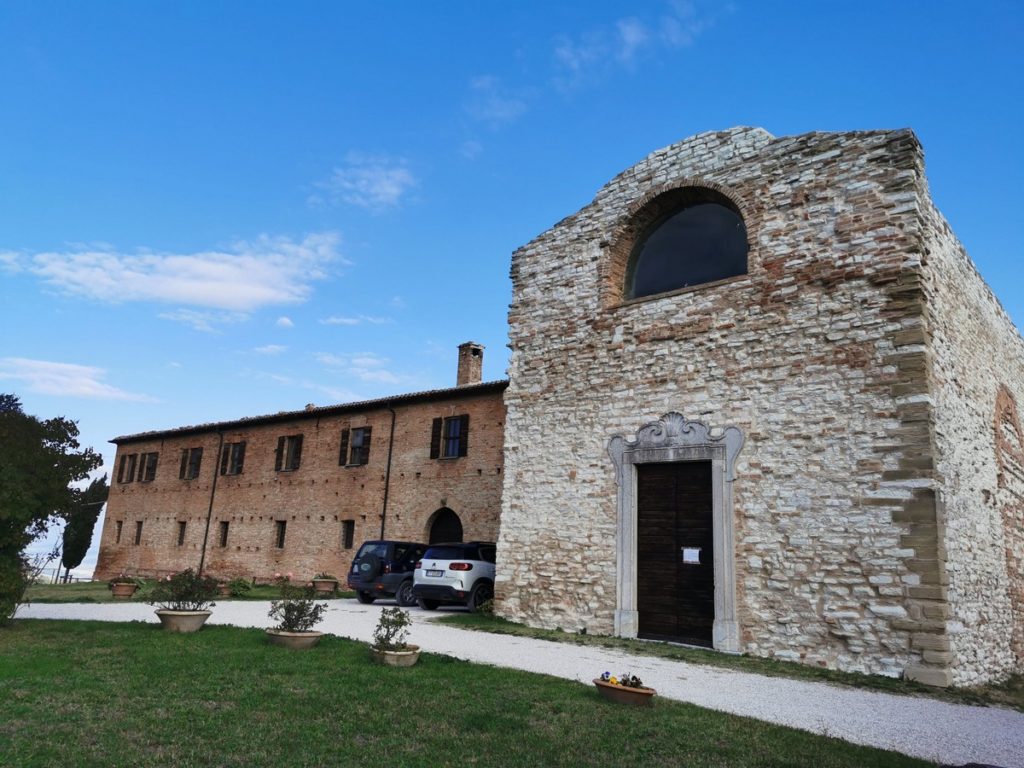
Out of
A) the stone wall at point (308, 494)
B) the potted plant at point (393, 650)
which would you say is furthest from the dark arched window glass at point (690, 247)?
the potted plant at point (393, 650)

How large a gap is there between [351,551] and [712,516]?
532 inches

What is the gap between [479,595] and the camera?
13.2 m

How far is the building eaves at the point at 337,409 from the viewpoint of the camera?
1903 centimetres

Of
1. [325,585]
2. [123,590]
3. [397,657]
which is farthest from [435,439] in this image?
[397,657]

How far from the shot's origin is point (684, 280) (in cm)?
1154

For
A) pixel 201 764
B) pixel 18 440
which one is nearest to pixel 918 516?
pixel 201 764

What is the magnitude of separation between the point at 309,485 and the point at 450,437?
601 cm

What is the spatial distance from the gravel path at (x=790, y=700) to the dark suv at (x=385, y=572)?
4265 millimetres

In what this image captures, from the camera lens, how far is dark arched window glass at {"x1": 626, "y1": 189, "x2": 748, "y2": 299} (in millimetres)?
11172

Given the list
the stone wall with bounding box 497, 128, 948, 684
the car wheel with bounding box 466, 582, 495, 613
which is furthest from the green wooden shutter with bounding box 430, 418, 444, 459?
the stone wall with bounding box 497, 128, 948, 684

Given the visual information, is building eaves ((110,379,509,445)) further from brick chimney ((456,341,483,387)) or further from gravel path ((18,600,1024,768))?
gravel path ((18,600,1024,768))

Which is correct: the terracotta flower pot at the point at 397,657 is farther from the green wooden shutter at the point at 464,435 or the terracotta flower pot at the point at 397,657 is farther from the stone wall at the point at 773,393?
the green wooden shutter at the point at 464,435

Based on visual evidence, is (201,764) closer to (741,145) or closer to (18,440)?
(18,440)

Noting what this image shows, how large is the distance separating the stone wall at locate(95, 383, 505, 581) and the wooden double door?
7492mm
